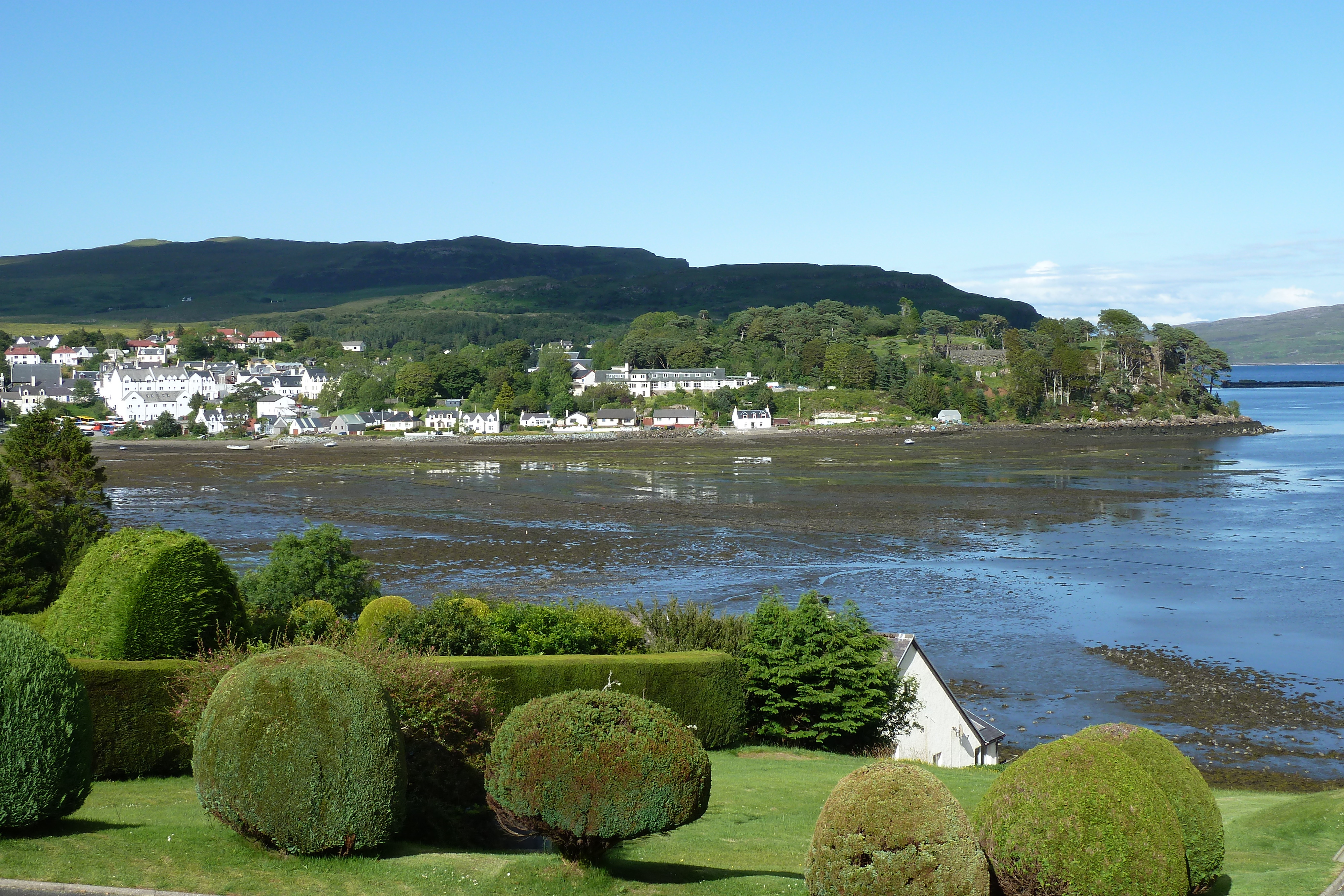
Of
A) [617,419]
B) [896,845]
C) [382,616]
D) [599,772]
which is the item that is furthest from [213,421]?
[896,845]

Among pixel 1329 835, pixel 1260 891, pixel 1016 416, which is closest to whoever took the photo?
pixel 1260 891

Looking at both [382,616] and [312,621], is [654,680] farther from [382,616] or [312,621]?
[312,621]

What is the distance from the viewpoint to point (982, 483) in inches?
2840

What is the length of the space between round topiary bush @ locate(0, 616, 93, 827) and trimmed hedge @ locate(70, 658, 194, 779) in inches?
138

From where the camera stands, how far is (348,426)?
13488 centimetres

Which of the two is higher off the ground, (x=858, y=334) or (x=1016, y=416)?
(x=858, y=334)

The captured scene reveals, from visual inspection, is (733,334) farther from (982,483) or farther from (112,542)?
(112,542)

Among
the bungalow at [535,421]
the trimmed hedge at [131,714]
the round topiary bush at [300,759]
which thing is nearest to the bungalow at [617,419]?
the bungalow at [535,421]

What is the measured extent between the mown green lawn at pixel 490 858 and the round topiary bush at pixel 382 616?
4812mm

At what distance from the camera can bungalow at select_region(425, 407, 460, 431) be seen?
13850 cm

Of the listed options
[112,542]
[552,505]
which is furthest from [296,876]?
[552,505]

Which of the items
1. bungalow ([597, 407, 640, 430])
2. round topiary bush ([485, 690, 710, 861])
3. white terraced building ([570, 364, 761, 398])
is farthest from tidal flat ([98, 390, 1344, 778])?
white terraced building ([570, 364, 761, 398])

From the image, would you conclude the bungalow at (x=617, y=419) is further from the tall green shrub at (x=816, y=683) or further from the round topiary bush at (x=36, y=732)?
the round topiary bush at (x=36, y=732)

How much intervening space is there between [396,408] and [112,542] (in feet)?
456
